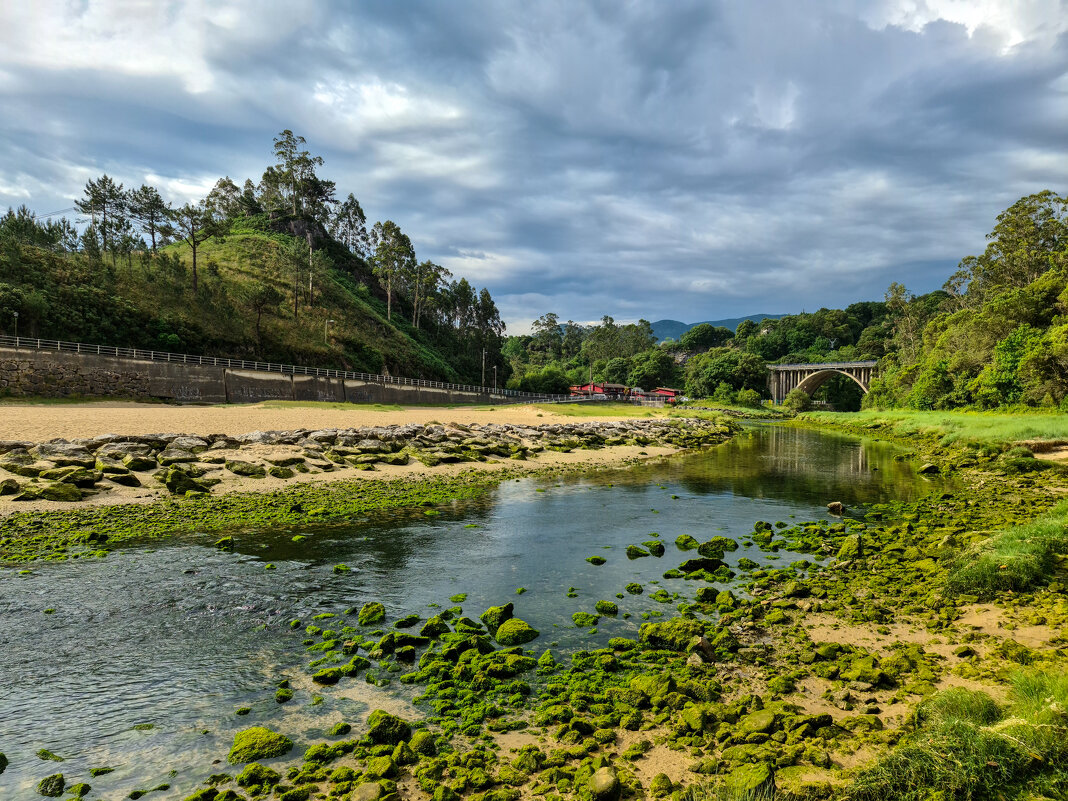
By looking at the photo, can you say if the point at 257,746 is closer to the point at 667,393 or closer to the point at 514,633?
the point at 514,633

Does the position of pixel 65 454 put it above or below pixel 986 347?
below

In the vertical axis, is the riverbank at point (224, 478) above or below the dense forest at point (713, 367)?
below

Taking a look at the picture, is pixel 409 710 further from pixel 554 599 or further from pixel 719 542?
pixel 719 542

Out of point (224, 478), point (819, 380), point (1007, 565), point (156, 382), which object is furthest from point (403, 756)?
point (819, 380)

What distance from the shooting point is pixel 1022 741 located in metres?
4.46

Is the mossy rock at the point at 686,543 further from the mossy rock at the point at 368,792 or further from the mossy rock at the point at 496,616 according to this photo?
the mossy rock at the point at 368,792

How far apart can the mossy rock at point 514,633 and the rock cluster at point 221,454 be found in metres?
14.6

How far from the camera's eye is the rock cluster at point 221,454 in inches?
655

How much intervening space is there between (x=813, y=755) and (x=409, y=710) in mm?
4738

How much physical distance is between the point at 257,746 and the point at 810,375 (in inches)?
5315

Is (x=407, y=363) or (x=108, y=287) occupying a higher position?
(x=108, y=287)

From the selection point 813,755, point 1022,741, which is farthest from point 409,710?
point 1022,741

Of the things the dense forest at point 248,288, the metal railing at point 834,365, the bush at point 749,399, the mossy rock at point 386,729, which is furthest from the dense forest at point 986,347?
the mossy rock at point 386,729

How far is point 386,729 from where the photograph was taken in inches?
230
